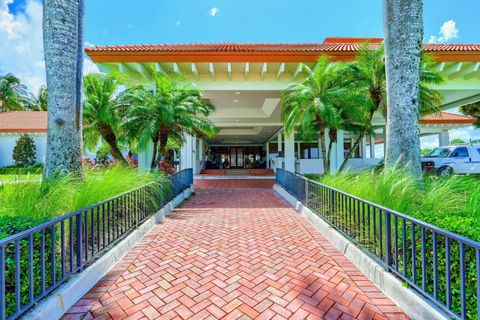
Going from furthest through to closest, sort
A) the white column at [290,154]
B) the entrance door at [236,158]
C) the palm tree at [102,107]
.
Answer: the entrance door at [236,158], the white column at [290,154], the palm tree at [102,107]

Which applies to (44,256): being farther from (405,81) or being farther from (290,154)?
(290,154)

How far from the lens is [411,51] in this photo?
15.8ft

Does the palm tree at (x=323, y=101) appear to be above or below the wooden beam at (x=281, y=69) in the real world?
below

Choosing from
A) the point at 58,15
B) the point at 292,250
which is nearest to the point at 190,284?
the point at 292,250

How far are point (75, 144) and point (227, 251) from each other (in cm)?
339

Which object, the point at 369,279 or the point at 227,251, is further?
the point at 227,251

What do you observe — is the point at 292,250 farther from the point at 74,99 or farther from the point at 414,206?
the point at 74,99

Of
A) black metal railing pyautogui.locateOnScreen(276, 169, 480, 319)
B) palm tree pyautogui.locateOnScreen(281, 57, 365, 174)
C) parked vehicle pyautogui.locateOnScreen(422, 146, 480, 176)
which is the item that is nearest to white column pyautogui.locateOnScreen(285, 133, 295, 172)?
palm tree pyautogui.locateOnScreen(281, 57, 365, 174)

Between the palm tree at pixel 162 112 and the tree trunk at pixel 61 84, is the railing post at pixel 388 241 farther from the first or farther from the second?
the palm tree at pixel 162 112

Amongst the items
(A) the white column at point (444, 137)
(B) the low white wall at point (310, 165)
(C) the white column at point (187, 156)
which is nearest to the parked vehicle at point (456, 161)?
(B) the low white wall at point (310, 165)

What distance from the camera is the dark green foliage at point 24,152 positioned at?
18.0m

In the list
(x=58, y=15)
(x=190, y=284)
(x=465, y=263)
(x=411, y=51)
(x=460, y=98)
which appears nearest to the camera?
(x=465, y=263)

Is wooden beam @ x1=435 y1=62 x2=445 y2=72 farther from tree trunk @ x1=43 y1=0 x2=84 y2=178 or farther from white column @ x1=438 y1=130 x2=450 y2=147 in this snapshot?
tree trunk @ x1=43 y1=0 x2=84 y2=178

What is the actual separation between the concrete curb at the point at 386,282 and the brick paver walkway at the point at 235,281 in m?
0.09
